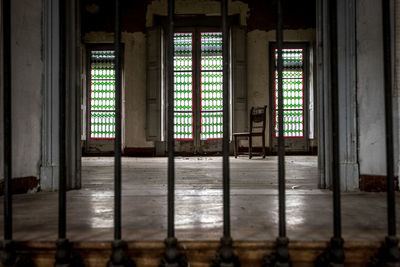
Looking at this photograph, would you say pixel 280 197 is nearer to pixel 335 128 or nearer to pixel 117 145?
pixel 335 128

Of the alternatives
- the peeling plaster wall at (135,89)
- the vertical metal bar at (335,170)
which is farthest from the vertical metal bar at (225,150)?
the peeling plaster wall at (135,89)

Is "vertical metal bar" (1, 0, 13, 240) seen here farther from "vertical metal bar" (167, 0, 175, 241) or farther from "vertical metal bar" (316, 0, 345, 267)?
"vertical metal bar" (316, 0, 345, 267)

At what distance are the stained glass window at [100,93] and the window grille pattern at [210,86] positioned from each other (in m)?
2.31

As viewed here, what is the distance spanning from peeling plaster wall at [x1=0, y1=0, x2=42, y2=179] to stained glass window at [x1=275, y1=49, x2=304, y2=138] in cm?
624

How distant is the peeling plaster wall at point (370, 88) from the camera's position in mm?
1798

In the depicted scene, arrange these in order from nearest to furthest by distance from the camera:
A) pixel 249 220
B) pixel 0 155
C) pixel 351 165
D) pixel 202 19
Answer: pixel 249 220 → pixel 0 155 → pixel 351 165 → pixel 202 19

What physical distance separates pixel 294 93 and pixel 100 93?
4.85m

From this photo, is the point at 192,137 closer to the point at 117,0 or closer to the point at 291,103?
the point at 291,103

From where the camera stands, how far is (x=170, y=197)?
807 mm

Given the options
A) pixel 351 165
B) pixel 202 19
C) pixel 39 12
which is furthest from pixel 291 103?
pixel 39 12

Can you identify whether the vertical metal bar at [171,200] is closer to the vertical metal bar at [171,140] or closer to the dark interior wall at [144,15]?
the vertical metal bar at [171,140]

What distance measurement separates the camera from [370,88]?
1.84 meters

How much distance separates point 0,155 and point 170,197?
1.33 m

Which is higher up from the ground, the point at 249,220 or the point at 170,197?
the point at 170,197
